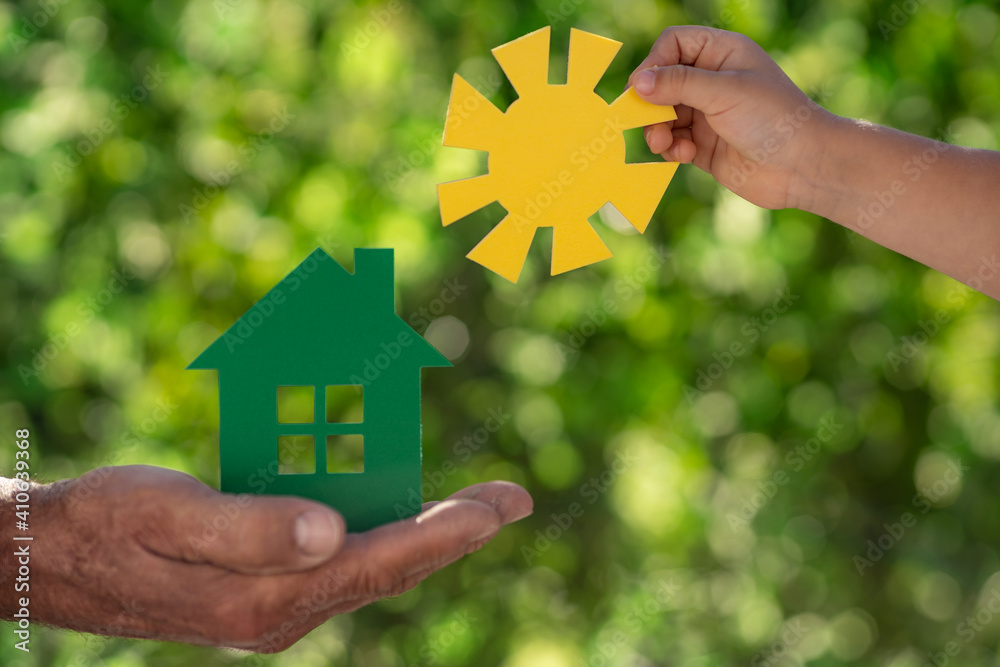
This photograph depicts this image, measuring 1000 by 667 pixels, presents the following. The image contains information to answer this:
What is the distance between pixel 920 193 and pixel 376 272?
29.1 inches

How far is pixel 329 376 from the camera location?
927 mm

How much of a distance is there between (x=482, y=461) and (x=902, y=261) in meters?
0.97

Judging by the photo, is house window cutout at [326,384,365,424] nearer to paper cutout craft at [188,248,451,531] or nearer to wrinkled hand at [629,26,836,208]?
paper cutout craft at [188,248,451,531]

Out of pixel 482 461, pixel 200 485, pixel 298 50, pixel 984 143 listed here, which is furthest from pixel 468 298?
pixel 984 143

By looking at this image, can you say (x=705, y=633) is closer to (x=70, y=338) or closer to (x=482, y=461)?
(x=482, y=461)

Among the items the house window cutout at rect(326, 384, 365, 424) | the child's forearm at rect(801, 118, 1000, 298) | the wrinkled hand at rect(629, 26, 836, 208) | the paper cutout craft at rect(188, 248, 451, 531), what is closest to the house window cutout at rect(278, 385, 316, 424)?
the house window cutout at rect(326, 384, 365, 424)

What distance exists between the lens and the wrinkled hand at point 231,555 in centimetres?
79

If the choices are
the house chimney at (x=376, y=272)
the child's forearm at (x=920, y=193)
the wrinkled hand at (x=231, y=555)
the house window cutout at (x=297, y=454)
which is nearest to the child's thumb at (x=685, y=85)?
the child's forearm at (x=920, y=193)

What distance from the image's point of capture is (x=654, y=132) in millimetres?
1068

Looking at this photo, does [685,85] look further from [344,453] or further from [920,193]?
[344,453]

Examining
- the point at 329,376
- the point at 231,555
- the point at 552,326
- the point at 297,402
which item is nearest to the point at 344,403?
the point at 297,402

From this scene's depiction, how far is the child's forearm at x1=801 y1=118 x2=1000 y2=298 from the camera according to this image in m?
1.01

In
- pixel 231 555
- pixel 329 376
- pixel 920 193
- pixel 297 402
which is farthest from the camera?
pixel 297 402

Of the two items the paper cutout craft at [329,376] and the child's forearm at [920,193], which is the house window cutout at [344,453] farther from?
the child's forearm at [920,193]
